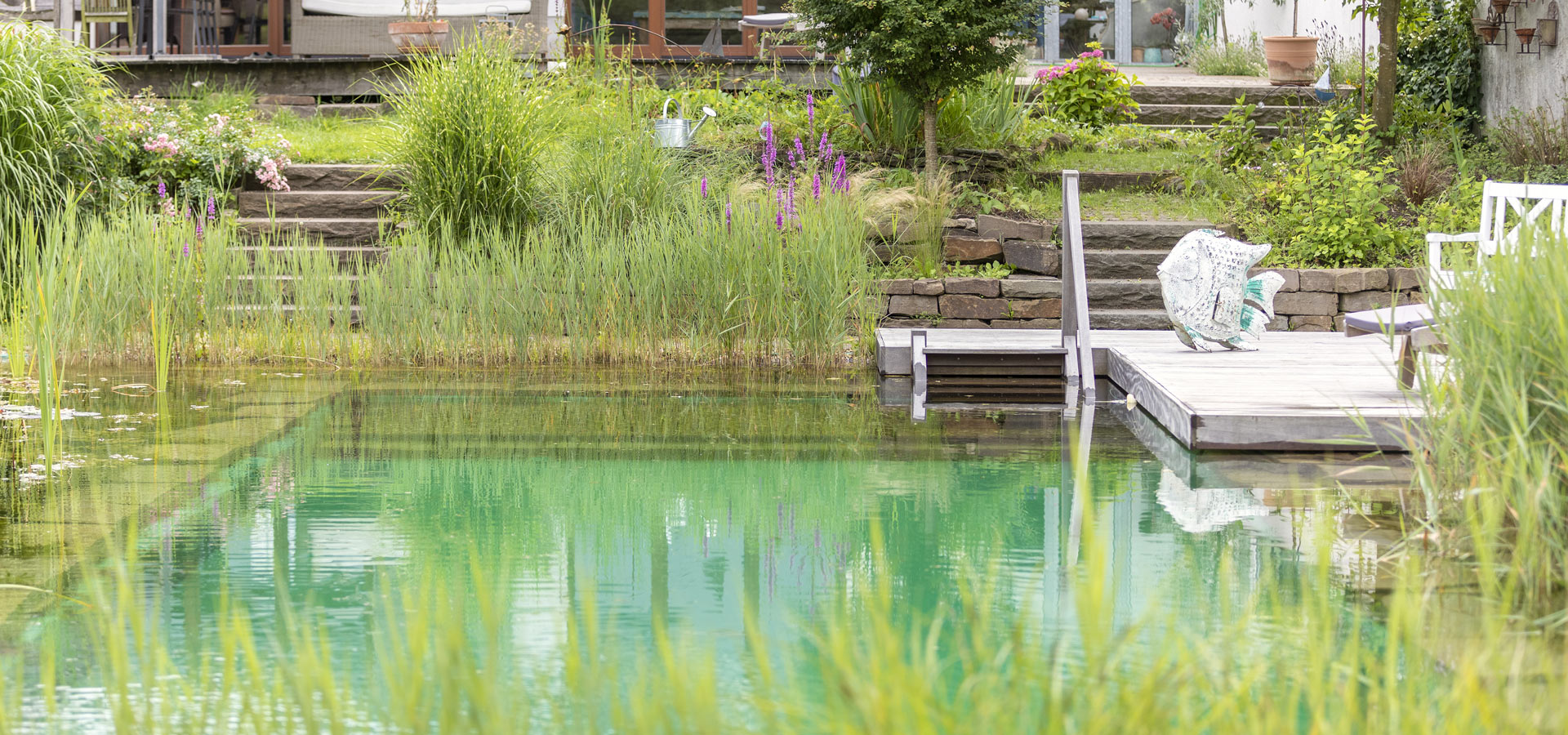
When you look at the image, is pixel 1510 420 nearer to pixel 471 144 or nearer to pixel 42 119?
pixel 471 144

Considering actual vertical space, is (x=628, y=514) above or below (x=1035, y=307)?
below

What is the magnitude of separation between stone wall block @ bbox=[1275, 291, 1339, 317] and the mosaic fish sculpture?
1145 millimetres

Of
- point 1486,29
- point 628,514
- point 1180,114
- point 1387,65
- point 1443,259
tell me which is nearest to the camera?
point 628,514

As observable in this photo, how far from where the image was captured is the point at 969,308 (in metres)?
7.96

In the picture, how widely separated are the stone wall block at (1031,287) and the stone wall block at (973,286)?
0.05m

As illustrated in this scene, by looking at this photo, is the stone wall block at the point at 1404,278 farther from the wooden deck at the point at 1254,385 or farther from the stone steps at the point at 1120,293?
the stone steps at the point at 1120,293

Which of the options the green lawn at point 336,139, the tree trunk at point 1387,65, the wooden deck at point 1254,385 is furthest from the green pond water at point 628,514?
the tree trunk at point 1387,65

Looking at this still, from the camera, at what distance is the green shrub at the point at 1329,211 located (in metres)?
7.87

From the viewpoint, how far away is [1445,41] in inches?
422

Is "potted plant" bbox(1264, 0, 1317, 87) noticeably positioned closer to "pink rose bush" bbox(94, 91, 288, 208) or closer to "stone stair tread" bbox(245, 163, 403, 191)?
"stone stair tread" bbox(245, 163, 403, 191)

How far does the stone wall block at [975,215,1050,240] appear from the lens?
812cm

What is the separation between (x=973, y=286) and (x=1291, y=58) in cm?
562

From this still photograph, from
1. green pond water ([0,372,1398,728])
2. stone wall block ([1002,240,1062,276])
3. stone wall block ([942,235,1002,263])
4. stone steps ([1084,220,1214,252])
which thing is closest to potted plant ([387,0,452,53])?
stone wall block ([942,235,1002,263])

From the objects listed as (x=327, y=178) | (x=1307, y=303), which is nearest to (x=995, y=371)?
(x=1307, y=303)
